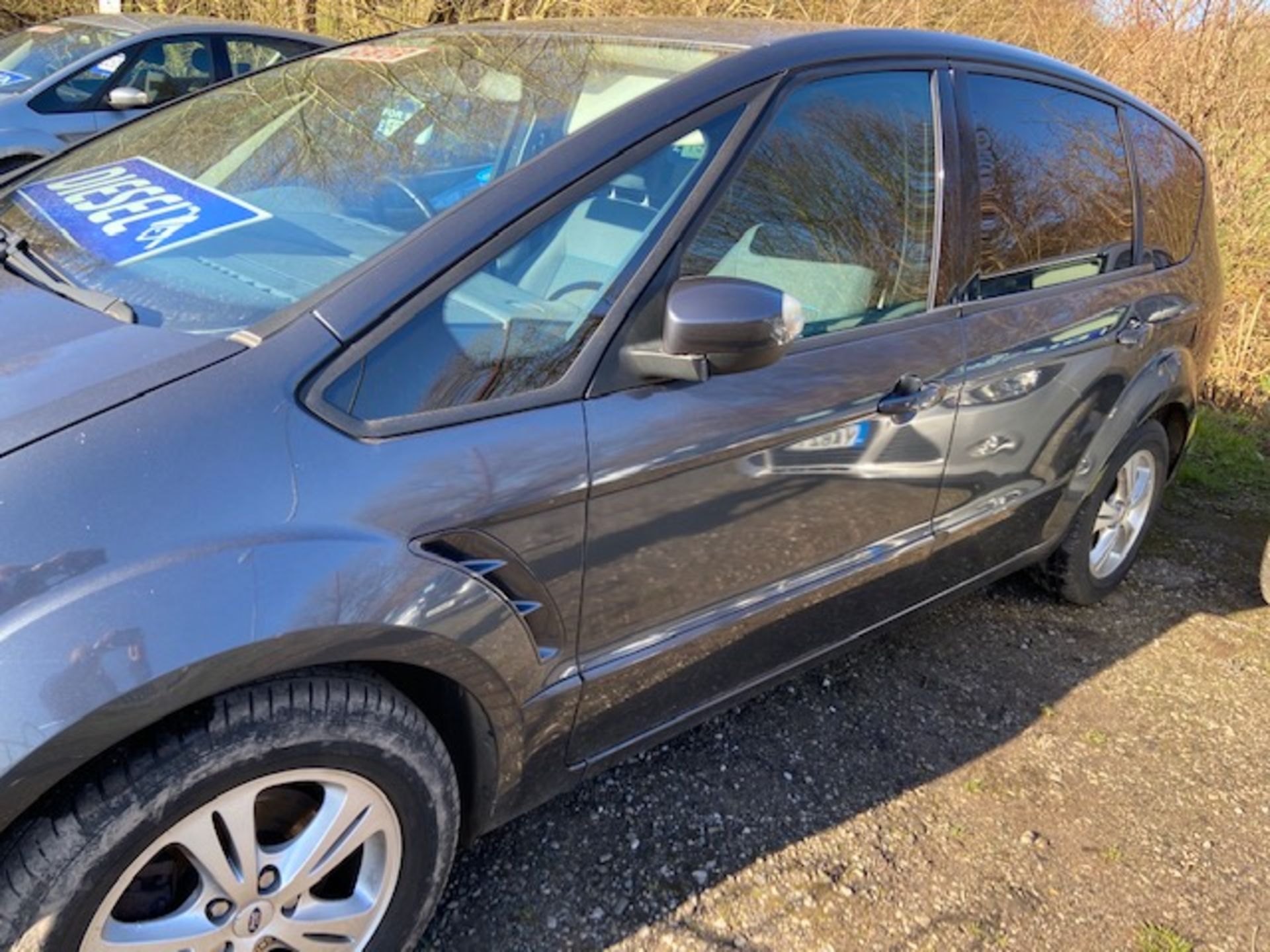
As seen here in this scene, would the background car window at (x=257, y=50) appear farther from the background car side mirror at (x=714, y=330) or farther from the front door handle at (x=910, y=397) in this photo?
the background car side mirror at (x=714, y=330)

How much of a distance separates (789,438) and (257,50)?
7.28m

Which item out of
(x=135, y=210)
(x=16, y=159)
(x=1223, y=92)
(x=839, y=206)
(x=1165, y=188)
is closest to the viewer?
(x=135, y=210)

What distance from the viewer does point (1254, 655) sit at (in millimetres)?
3438

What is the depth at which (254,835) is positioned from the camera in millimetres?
1609

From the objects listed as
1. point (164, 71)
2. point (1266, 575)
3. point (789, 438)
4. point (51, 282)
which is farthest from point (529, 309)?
point (164, 71)

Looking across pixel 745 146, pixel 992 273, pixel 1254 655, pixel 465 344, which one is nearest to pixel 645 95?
pixel 745 146

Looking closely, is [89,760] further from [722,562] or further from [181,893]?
[722,562]

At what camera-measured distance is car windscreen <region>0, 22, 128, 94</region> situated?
23.2 feet

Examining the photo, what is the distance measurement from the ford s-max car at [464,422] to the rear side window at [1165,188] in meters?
0.50

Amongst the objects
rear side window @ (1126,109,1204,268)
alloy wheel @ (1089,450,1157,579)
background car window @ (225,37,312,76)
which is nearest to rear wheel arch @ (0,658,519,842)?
alloy wheel @ (1089,450,1157,579)

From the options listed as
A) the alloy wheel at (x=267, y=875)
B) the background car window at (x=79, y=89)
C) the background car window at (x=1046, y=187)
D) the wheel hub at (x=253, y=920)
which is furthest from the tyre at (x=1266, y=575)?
the background car window at (x=79, y=89)

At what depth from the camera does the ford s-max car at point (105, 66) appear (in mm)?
6766

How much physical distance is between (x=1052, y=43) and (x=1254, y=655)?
281 inches

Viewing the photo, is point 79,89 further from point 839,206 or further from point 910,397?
point 910,397
